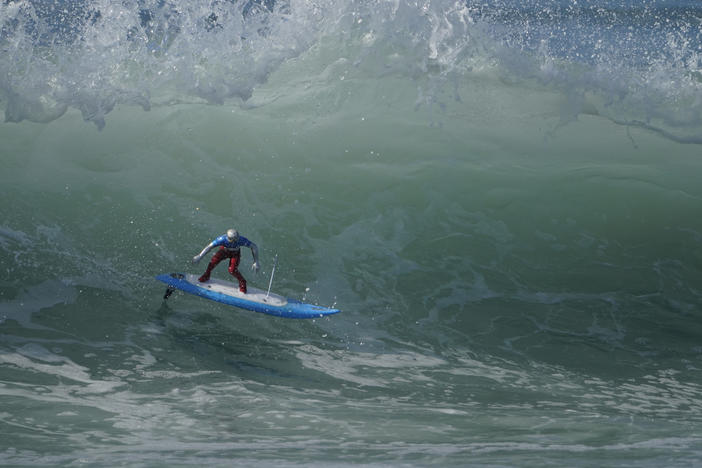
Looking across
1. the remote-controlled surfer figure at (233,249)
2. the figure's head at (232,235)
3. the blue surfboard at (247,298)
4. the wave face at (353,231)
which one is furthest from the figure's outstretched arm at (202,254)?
the wave face at (353,231)

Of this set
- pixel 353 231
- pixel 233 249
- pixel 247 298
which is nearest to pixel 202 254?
pixel 233 249

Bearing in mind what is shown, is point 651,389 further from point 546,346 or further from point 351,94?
point 351,94

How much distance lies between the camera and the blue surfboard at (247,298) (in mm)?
6863

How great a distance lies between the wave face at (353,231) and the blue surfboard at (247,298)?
1.27 feet

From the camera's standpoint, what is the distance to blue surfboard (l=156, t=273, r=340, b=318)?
686cm

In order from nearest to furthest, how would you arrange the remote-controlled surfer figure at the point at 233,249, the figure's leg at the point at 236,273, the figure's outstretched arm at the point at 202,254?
the figure's outstretched arm at the point at 202,254 → the remote-controlled surfer figure at the point at 233,249 → the figure's leg at the point at 236,273

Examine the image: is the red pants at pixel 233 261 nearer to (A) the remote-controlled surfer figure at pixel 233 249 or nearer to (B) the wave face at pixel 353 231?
(A) the remote-controlled surfer figure at pixel 233 249

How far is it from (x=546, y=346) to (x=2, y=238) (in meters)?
6.12

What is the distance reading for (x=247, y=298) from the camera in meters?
6.87

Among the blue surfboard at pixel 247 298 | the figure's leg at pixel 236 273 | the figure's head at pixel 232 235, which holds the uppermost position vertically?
the figure's head at pixel 232 235

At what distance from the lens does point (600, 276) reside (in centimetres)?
884

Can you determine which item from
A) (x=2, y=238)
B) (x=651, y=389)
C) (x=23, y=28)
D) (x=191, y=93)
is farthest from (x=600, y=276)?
(x=23, y=28)

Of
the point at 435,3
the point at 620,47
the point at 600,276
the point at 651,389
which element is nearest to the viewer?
the point at 651,389

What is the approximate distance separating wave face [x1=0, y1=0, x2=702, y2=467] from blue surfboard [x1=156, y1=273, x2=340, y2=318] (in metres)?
0.39
